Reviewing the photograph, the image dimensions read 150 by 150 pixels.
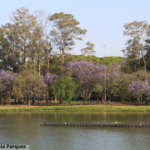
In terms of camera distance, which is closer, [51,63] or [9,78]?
[9,78]

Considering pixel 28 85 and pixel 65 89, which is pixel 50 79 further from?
pixel 28 85

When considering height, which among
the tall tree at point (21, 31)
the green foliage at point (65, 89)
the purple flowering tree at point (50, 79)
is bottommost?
the green foliage at point (65, 89)

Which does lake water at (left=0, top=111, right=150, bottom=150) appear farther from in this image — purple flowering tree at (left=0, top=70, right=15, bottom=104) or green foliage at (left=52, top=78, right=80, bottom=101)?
green foliage at (left=52, top=78, right=80, bottom=101)

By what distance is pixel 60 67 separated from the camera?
65.7 meters

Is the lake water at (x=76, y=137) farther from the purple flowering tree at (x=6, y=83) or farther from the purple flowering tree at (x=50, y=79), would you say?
the purple flowering tree at (x=50, y=79)

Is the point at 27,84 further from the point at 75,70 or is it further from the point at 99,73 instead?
the point at 99,73

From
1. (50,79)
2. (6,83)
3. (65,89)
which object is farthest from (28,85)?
(65,89)

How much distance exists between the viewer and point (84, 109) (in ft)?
174

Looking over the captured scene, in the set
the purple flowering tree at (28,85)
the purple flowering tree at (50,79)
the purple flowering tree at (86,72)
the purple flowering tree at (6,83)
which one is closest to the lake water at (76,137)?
the purple flowering tree at (28,85)

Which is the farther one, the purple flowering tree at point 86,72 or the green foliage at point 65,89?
the purple flowering tree at point 86,72

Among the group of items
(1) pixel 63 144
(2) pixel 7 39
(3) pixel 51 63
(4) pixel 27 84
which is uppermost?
(2) pixel 7 39

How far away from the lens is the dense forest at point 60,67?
195ft

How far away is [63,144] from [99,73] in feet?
126

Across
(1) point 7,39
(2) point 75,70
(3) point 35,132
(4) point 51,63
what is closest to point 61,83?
(2) point 75,70
